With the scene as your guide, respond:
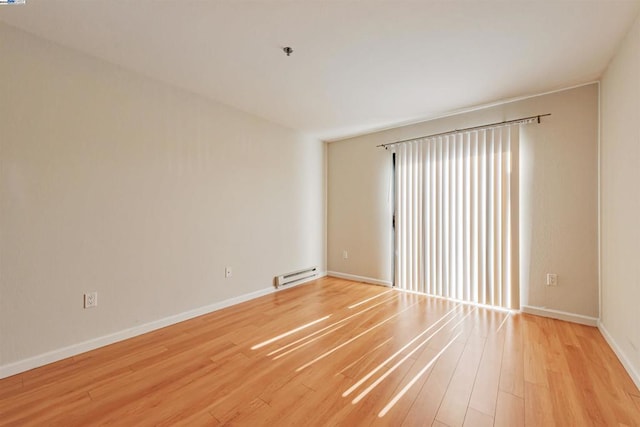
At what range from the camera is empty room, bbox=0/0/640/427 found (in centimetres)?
176

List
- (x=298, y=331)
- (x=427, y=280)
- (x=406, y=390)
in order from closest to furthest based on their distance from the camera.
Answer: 1. (x=406, y=390)
2. (x=298, y=331)
3. (x=427, y=280)

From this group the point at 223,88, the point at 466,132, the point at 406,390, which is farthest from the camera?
the point at 466,132

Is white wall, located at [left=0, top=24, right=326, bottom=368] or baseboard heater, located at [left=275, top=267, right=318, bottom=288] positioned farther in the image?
baseboard heater, located at [left=275, top=267, right=318, bottom=288]

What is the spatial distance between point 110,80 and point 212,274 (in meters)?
2.18

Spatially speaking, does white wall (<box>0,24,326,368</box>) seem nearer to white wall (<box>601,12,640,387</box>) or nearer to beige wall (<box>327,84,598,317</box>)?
beige wall (<box>327,84,598,317</box>)

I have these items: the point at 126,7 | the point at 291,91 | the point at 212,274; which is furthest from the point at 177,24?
the point at 212,274

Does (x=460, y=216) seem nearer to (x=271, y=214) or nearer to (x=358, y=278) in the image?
(x=358, y=278)

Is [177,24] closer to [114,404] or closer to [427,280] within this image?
[114,404]

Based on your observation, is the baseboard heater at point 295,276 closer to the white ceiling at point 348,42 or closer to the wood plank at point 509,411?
the white ceiling at point 348,42

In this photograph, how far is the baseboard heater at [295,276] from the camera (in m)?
4.07

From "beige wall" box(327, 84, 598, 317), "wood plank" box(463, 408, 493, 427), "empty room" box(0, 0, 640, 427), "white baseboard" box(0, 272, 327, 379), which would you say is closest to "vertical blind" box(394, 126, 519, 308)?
"empty room" box(0, 0, 640, 427)

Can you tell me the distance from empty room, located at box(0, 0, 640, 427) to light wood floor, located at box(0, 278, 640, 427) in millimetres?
17

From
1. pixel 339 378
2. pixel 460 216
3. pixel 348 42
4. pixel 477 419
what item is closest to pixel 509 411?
pixel 477 419

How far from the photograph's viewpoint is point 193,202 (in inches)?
120
